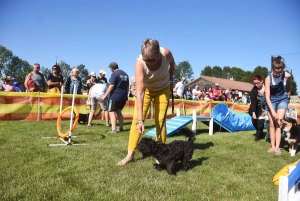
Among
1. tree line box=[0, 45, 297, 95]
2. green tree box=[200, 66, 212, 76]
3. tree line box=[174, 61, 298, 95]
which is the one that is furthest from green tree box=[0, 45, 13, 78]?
green tree box=[200, 66, 212, 76]

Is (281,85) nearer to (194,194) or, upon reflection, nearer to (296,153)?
(296,153)

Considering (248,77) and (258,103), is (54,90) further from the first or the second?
(248,77)

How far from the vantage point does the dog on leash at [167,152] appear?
10.6 ft

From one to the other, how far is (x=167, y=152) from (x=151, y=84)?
39.8 inches

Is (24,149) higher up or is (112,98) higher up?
(112,98)

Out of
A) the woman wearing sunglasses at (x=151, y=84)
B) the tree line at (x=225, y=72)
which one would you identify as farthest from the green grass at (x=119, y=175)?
the tree line at (x=225, y=72)

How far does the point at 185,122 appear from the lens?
630cm

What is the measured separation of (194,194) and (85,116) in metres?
6.24

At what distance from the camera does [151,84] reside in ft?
11.9

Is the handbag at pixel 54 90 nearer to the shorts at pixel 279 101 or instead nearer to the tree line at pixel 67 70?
the shorts at pixel 279 101

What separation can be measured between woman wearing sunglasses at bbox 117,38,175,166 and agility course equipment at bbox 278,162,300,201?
1.78 metres

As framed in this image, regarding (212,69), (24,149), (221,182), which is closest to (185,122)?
(221,182)

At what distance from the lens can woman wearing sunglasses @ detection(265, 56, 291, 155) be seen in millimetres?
4605

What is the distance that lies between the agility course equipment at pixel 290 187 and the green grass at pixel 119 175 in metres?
0.73
